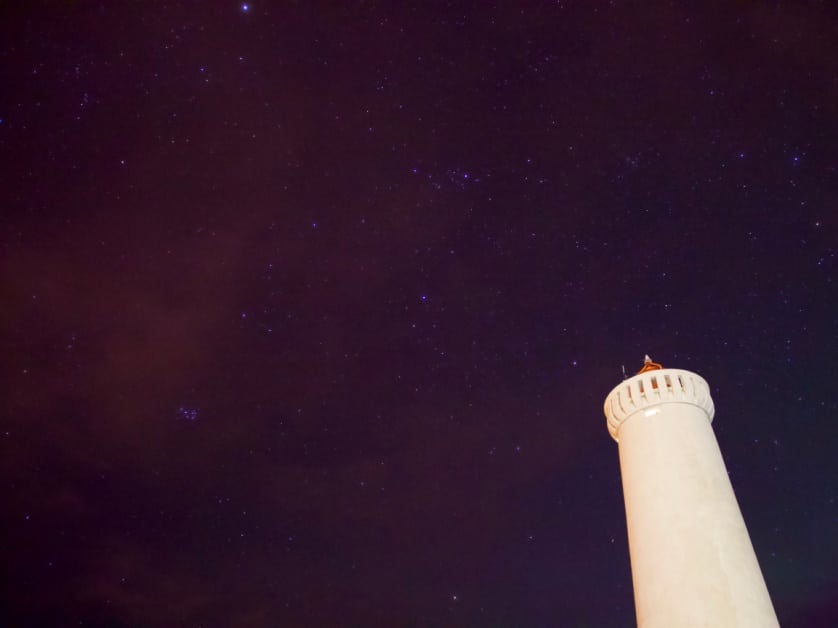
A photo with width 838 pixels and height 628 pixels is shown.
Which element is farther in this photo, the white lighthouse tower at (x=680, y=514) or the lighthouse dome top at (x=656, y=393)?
the lighthouse dome top at (x=656, y=393)

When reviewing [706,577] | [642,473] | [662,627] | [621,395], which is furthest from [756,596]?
[621,395]

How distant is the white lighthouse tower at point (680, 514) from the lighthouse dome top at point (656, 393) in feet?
0.08

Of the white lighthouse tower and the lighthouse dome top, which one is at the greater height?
the lighthouse dome top

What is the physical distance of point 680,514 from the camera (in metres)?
12.5

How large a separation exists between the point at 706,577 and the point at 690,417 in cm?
368

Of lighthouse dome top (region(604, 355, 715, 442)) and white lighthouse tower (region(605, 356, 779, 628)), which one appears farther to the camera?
lighthouse dome top (region(604, 355, 715, 442))

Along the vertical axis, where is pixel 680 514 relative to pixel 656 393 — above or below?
below

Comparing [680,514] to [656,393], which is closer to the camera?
[680,514]

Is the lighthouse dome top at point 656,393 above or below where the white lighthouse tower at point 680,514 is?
above

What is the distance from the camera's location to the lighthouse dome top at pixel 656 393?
1427cm

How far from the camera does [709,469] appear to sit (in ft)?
43.0

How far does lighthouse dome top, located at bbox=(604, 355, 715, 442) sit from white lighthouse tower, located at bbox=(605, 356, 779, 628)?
24 millimetres

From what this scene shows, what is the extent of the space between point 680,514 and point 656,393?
293 cm

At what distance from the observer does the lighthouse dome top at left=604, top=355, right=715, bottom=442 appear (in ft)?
46.8
